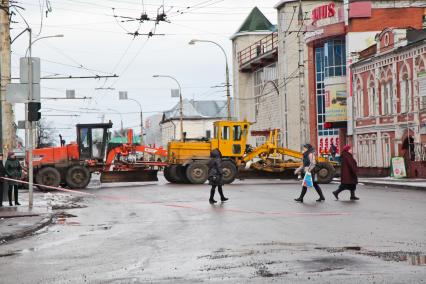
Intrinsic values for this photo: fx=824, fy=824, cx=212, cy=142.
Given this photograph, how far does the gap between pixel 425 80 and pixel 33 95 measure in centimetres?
2597

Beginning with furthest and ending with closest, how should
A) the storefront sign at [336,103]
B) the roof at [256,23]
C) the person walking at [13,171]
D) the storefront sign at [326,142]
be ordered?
the roof at [256,23], the storefront sign at [326,142], the storefront sign at [336,103], the person walking at [13,171]

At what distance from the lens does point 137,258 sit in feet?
37.1

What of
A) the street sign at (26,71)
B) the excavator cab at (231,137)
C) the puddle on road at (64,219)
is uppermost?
the street sign at (26,71)

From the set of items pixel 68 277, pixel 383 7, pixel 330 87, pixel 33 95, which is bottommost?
pixel 68 277

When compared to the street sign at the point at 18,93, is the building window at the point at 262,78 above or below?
above

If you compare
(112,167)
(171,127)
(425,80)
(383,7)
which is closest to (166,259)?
(112,167)

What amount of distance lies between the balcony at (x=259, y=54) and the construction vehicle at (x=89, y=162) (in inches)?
1549

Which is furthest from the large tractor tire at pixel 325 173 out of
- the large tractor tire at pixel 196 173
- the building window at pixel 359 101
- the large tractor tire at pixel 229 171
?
the building window at pixel 359 101

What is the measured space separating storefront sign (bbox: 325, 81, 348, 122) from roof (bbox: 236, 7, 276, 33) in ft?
107

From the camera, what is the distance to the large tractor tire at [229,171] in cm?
3753

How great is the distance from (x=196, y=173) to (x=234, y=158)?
2.28m

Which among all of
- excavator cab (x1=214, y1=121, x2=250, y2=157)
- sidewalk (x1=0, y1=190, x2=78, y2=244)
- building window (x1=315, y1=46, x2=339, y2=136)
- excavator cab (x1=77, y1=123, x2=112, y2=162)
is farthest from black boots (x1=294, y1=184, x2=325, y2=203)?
building window (x1=315, y1=46, x2=339, y2=136)

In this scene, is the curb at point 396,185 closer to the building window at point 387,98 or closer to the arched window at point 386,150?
the arched window at point 386,150

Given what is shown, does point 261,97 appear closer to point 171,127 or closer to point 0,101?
point 171,127
